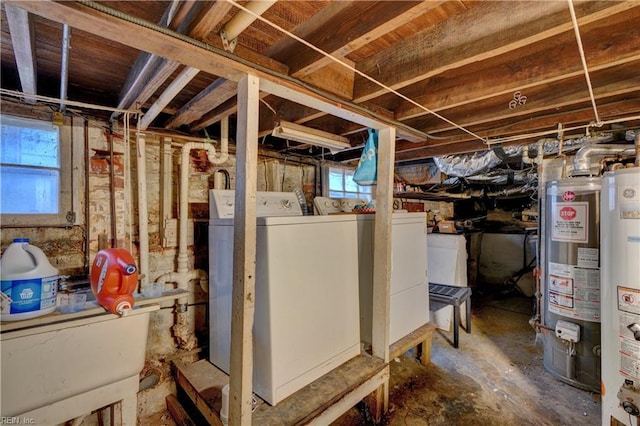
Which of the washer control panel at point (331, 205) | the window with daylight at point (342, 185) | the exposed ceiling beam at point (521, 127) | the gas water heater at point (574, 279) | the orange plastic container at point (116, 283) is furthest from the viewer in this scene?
the window with daylight at point (342, 185)

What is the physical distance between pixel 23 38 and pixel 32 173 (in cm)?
92

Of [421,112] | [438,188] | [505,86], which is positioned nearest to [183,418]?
[421,112]

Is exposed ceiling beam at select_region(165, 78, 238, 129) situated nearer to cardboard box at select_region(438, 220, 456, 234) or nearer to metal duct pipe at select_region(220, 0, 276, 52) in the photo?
metal duct pipe at select_region(220, 0, 276, 52)

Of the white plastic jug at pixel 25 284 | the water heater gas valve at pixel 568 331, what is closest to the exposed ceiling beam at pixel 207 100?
the white plastic jug at pixel 25 284

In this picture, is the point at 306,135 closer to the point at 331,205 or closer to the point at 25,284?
the point at 331,205

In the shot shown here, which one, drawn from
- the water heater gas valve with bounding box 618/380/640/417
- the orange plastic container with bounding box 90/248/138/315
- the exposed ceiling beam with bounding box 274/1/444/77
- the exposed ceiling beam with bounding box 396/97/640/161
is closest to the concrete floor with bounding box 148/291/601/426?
the water heater gas valve with bounding box 618/380/640/417

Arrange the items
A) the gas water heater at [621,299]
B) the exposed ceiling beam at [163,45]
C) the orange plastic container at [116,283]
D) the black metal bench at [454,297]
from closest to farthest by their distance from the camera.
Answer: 1. the exposed ceiling beam at [163,45]
2. the orange plastic container at [116,283]
3. the gas water heater at [621,299]
4. the black metal bench at [454,297]

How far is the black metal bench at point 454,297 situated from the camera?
2951 millimetres

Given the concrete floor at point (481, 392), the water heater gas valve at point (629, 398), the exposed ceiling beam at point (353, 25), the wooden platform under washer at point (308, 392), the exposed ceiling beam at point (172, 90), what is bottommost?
the concrete floor at point (481, 392)

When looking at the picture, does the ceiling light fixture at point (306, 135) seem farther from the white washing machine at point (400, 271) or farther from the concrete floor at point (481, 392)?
the concrete floor at point (481, 392)

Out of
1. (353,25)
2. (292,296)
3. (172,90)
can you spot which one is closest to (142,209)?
(172,90)

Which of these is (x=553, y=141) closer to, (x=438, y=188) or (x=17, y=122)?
(x=438, y=188)

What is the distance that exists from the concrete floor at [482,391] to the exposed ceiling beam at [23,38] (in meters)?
2.59

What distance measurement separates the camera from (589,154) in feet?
7.25
